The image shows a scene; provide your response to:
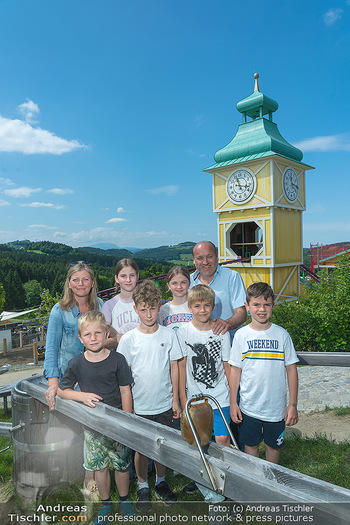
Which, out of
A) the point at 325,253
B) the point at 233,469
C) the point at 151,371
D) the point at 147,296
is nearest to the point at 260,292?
the point at 147,296

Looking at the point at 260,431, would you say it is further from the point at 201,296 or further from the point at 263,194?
the point at 263,194

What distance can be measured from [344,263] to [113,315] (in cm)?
958

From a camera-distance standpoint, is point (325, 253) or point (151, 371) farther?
point (325, 253)

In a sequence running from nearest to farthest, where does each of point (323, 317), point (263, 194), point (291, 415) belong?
1. point (291, 415)
2. point (323, 317)
3. point (263, 194)

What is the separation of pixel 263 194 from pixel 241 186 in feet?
4.10

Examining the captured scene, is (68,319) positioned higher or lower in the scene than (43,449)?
higher

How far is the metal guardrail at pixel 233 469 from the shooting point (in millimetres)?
1162

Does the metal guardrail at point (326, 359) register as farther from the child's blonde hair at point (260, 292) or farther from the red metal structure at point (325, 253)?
the red metal structure at point (325, 253)

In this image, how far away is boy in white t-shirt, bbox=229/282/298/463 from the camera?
2.64 m

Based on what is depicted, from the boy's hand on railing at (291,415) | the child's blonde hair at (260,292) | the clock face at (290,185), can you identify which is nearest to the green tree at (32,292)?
the clock face at (290,185)

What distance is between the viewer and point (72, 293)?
324 cm

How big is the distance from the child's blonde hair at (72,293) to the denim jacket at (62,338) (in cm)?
6

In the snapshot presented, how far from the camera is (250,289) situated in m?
2.79

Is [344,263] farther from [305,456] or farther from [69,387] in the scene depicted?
[69,387]
